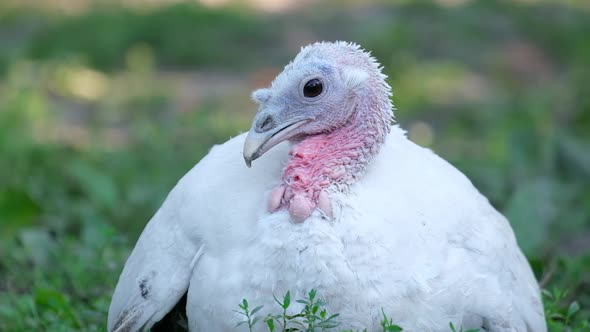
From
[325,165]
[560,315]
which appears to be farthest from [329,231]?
[560,315]

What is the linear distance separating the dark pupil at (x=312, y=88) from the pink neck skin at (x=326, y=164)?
16 cm

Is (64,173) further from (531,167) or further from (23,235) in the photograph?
(531,167)

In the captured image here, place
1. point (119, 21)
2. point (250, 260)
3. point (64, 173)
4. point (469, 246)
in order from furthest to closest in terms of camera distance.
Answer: point (119, 21) → point (64, 173) → point (469, 246) → point (250, 260)

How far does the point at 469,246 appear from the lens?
3.73 meters

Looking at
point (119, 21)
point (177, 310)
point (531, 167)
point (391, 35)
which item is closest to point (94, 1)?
point (119, 21)

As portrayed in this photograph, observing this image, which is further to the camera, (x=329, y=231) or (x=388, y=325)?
(x=329, y=231)

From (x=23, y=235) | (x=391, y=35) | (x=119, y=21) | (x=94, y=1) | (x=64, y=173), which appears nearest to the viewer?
(x=23, y=235)

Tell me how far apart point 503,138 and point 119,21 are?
173 inches

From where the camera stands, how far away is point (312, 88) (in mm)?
3693

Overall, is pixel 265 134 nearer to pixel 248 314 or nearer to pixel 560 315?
pixel 248 314

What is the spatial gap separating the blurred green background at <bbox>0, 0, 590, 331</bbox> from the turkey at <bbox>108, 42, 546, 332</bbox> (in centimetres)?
84

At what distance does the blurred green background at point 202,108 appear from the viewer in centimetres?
524

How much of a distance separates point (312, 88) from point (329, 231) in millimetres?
540

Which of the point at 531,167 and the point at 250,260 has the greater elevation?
the point at 250,260
